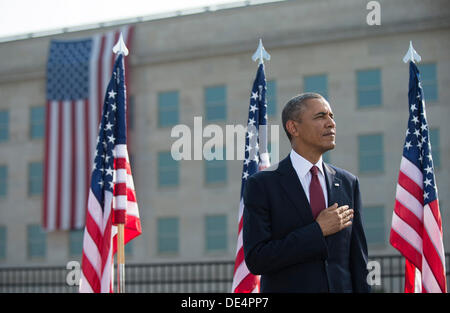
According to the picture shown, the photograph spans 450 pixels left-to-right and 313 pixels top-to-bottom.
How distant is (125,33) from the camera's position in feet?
115

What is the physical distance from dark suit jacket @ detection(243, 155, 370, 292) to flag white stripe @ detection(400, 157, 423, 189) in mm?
5275

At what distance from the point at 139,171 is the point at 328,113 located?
31328 millimetres

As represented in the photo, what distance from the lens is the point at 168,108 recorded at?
116 feet

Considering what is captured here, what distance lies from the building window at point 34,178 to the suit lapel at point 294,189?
34.7 metres

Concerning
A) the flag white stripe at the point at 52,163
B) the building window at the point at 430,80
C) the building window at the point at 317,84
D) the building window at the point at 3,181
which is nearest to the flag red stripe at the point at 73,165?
the flag white stripe at the point at 52,163

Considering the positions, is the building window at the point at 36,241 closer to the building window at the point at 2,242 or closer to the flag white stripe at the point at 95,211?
the building window at the point at 2,242

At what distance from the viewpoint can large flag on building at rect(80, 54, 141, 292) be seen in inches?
396

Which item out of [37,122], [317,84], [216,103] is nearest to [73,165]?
[37,122]

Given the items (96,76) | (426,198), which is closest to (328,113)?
(426,198)

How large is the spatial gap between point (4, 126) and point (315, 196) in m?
36.6

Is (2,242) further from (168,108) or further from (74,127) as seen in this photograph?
Answer: (168,108)

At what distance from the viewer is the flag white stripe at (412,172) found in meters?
9.74

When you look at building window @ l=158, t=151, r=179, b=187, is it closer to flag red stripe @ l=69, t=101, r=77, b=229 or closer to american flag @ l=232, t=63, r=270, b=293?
flag red stripe @ l=69, t=101, r=77, b=229

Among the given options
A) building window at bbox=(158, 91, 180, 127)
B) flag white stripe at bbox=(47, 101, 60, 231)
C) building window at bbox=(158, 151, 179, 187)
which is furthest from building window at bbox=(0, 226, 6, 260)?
building window at bbox=(158, 91, 180, 127)
